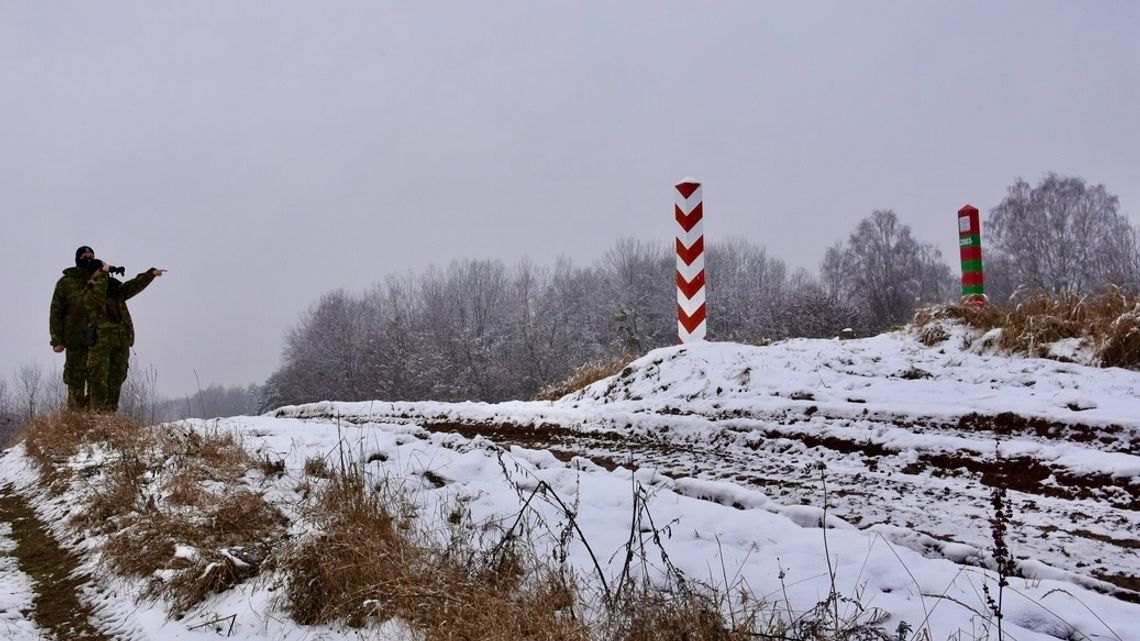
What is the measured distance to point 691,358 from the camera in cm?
614

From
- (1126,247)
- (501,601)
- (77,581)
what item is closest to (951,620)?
(501,601)

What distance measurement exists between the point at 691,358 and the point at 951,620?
428 centimetres

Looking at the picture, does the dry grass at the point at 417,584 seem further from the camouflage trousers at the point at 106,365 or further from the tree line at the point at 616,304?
the tree line at the point at 616,304

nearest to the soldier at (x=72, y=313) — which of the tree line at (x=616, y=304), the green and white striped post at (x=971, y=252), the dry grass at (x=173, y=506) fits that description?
the dry grass at (x=173, y=506)

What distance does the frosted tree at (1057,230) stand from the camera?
1635 inches

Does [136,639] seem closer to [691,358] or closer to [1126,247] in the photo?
[691,358]

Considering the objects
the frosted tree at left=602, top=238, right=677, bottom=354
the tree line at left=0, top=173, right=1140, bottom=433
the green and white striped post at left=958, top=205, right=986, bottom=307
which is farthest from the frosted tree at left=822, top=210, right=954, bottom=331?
the green and white striped post at left=958, top=205, right=986, bottom=307

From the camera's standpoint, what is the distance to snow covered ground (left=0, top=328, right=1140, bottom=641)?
2.16 meters

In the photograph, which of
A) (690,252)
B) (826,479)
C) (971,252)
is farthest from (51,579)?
(971,252)

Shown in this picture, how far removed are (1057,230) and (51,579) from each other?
54604 millimetres

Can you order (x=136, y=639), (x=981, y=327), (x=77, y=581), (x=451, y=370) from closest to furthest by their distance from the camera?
(x=136, y=639), (x=77, y=581), (x=981, y=327), (x=451, y=370)

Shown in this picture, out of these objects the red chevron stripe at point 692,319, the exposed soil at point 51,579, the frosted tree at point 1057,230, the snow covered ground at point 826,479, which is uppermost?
the frosted tree at point 1057,230

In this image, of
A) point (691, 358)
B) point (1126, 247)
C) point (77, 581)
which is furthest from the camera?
point (1126, 247)

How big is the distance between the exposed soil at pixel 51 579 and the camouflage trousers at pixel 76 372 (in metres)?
4.41
